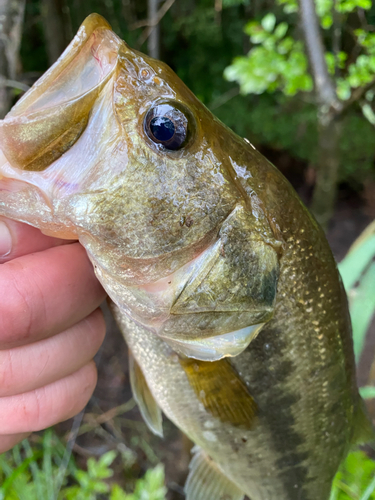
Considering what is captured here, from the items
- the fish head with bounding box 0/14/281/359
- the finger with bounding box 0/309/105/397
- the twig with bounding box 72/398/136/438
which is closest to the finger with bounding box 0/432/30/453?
the finger with bounding box 0/309/105/397

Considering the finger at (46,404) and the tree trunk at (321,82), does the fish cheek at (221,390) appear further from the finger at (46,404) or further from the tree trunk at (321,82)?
the tree trunk at (321,82)

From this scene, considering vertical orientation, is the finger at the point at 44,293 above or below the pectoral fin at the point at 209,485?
above

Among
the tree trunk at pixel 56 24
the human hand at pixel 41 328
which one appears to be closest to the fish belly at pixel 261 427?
the human hand at pixel 41 328

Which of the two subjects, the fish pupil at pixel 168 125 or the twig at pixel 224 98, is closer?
the fish pupil at pixel 168 125

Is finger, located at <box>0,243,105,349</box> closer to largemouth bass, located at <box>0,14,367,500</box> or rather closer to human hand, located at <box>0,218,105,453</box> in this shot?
human hand, located at <box>0,218,105,453</box>

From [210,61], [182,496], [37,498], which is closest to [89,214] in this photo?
[37,498]

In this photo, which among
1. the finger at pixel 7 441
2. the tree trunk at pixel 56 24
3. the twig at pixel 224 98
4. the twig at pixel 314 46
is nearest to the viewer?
the finger at pixel 7 441

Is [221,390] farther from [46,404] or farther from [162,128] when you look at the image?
[162,128]

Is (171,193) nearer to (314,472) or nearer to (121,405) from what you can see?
(314,472)
